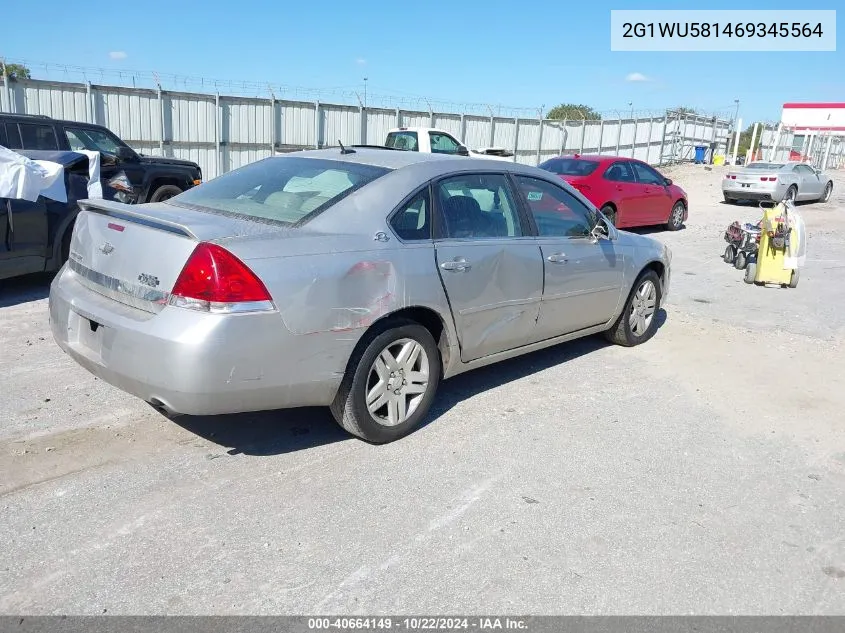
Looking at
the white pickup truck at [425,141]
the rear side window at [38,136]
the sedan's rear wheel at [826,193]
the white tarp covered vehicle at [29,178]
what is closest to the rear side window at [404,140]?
the white pickup truck at [425,141]

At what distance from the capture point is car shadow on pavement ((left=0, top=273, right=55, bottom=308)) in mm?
7028

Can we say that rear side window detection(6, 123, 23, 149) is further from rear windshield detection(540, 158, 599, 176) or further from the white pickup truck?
the white pickup truck

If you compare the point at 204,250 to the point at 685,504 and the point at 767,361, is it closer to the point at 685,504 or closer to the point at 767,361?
the point at 685,504

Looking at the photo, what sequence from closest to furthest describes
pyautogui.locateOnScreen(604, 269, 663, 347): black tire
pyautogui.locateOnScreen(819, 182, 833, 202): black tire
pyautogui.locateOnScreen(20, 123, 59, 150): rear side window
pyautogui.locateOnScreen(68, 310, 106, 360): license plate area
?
pyautogui.locateOnScreen(68, 310, 106, 360): license plate area < pyautogui.locateOnScreen(604, 269, 663, 347): black tire < pyautogui.locateOnScreen(20, 123, 59, 150): rear side window < pyautogui.locateOnScreen(819, 182, 833, 202): black tire

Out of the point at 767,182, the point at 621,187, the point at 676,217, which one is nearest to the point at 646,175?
the point at 621,187

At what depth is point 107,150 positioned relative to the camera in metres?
11.0

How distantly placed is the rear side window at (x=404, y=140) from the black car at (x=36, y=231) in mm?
11264

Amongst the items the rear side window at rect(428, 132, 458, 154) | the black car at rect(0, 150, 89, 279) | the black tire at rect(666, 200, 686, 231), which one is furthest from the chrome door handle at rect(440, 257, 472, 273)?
the rear side window at rect(428, 132, 458, 154)

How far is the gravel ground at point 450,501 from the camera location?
Result: 286cm

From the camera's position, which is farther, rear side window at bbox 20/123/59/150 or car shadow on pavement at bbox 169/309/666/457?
rear side window at bbox 20/123/59/150

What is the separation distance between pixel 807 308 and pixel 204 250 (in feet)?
24.6

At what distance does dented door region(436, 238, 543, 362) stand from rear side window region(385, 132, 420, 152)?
44.5 ft

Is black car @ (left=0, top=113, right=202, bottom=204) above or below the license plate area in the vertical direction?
above

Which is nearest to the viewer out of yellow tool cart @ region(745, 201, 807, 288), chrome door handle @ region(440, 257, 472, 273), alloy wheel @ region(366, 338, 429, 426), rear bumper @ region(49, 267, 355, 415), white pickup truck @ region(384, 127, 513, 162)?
rear bumper @ region(49, 267, 355, 415)
